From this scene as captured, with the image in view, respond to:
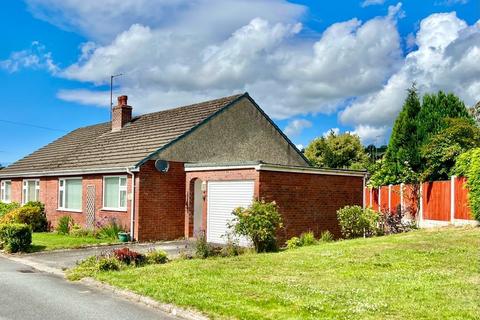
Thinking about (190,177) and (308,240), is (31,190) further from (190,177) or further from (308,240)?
(308,240)

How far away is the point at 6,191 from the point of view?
36031 millimetres

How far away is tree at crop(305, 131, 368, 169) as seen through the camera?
5391 cm

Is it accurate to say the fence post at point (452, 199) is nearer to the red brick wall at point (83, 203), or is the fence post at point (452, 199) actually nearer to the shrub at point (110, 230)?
the red brick wall at point (83, 203)

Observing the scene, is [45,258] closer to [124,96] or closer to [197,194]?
[197,194]

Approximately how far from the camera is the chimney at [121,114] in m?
30.2

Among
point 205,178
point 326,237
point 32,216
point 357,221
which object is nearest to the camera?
point 326,237

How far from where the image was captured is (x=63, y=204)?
28.0 metres

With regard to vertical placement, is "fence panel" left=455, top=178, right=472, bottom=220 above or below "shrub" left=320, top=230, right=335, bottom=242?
above

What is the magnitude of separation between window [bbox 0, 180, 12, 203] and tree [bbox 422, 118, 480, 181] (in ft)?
87.0

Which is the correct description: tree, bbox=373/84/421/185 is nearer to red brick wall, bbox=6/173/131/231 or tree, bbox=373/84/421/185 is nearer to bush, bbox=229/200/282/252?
bush, bbox=229/200/282/252

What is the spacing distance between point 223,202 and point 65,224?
9795mm

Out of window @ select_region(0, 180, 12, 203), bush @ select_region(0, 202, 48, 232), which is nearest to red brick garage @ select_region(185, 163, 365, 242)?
bush @ select_region(0, 202, 48, 232)

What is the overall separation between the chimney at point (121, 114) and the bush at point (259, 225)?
14781 mm

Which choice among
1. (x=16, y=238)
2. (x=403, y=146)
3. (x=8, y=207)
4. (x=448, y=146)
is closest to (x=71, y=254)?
(x=16, y=238)
